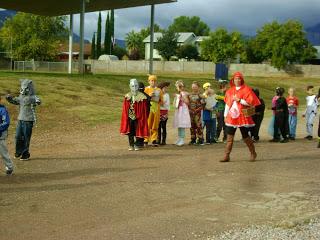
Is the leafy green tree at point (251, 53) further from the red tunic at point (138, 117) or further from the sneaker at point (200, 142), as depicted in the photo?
the red tunic at point (138, 117)

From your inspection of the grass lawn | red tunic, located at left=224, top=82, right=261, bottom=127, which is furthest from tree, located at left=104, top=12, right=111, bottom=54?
red tunic, located at left=224, top=82, right=261, bottom=127

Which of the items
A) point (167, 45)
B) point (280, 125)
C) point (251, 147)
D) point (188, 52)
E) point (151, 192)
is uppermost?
point (167, 45)

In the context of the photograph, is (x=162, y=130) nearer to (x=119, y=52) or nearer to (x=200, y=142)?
(x=200, y=142)

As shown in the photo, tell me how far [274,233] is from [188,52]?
8189cm

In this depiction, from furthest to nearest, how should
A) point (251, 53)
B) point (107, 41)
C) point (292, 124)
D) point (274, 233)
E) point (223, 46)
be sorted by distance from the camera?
point (107, 41) → point (251, 53) → point (223, 46) → point (292, 124) → point (274, 233)

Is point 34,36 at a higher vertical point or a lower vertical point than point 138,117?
higher

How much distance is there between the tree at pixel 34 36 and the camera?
70.8 meters

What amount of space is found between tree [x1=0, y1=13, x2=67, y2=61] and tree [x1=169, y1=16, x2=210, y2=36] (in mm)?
64534

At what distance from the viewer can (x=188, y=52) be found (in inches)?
3415

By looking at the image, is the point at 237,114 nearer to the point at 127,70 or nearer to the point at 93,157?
the point at 93,157

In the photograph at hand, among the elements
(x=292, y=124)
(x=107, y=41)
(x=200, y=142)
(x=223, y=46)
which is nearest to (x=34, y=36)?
(x=107, y=41)

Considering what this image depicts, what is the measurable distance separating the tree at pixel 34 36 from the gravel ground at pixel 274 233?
67.0 m

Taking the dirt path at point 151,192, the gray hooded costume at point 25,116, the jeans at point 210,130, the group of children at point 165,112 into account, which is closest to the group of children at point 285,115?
the group of children at point 165,112

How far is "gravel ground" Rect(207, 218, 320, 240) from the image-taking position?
5.61m
